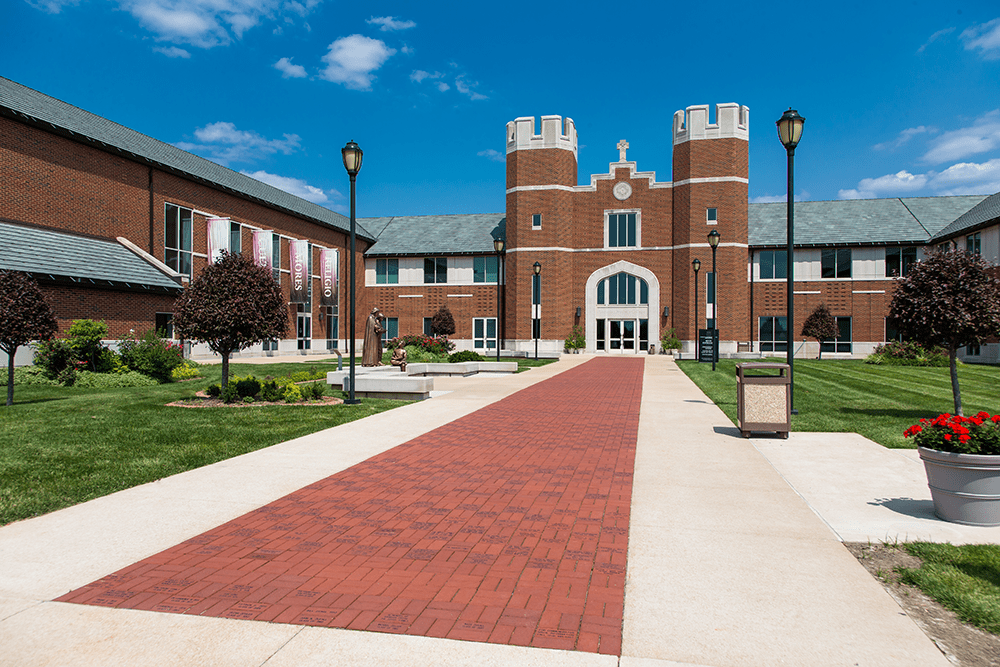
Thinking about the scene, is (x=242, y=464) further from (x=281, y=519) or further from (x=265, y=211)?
(x=265, y=211)

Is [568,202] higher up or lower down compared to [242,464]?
higher up

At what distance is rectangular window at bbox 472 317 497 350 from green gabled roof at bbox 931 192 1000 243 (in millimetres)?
31322

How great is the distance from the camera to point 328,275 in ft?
147

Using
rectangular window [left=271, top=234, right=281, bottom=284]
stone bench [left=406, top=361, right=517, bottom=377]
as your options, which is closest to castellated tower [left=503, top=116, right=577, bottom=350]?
rectangular window [left=271, top=234, right=281, bottom=284]

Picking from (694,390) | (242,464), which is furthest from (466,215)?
(242,464)

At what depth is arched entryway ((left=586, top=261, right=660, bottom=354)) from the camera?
146 feet

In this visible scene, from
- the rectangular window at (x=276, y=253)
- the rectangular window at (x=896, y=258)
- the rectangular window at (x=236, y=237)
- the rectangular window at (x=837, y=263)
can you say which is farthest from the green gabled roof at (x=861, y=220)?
the rectangular window at (x=236, y=237)

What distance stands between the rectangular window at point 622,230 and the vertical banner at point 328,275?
827 inches

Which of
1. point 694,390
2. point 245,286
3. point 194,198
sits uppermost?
point 194,198

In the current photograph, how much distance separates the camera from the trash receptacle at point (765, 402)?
9422mm

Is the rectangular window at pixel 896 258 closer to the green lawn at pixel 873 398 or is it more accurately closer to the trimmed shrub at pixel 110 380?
the green lawn at pixel 873 398

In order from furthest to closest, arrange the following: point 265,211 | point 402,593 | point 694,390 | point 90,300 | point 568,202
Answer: point 568,202 → point 265,211 → point 90,300 → point 694,390 → point 402,593

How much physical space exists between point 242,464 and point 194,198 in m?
30.8

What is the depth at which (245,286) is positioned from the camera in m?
13.4
